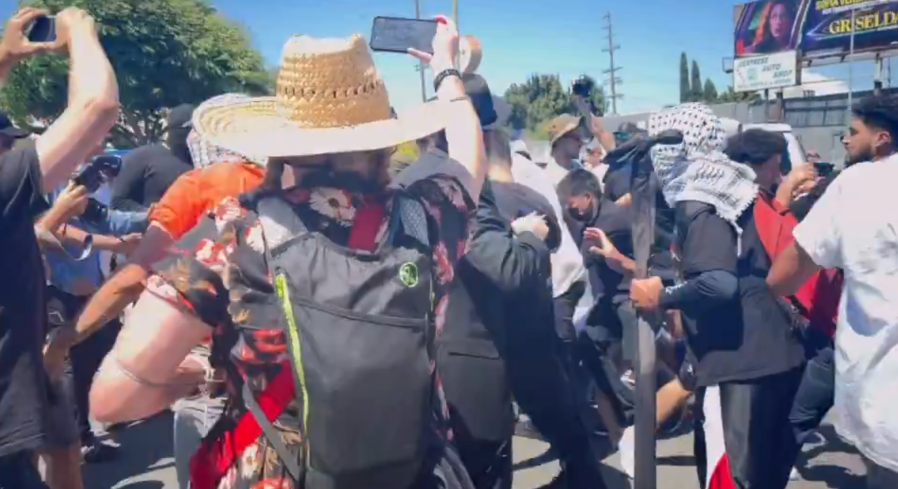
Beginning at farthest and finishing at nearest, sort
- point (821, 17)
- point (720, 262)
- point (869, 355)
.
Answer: point (821, 17), point (720, 262), point (869, 355)

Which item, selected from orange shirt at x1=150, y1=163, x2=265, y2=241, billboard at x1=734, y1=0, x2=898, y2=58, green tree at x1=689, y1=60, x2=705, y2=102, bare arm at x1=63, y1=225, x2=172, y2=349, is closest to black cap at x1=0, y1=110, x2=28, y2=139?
orange shirt at x1=150, y1=163, x2=265, y2=241

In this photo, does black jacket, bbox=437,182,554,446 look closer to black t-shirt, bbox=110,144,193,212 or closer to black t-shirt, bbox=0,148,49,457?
black t-shirt, bbox=0,148,49,457

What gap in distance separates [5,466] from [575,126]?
5.04m

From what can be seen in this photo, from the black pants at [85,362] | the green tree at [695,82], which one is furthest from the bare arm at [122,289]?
the green tree at [695,82]

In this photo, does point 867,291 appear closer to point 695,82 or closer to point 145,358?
point 145,358

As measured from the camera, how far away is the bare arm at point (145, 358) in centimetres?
162

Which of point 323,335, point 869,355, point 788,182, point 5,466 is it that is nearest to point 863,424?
point 869,355

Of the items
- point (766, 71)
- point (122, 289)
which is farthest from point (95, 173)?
point (766, 71)

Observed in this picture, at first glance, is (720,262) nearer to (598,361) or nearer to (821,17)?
(598,361)

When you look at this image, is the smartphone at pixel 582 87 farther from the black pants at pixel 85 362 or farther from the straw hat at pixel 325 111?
the black pants at pixel 85 362

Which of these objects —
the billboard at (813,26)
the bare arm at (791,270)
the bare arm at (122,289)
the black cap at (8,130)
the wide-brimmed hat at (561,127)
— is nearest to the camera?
the bare arm at (122,289)

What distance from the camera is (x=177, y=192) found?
2682 millimetres

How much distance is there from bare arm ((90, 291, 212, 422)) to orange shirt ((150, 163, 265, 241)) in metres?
0.94

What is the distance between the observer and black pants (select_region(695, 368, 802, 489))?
3191 mm
